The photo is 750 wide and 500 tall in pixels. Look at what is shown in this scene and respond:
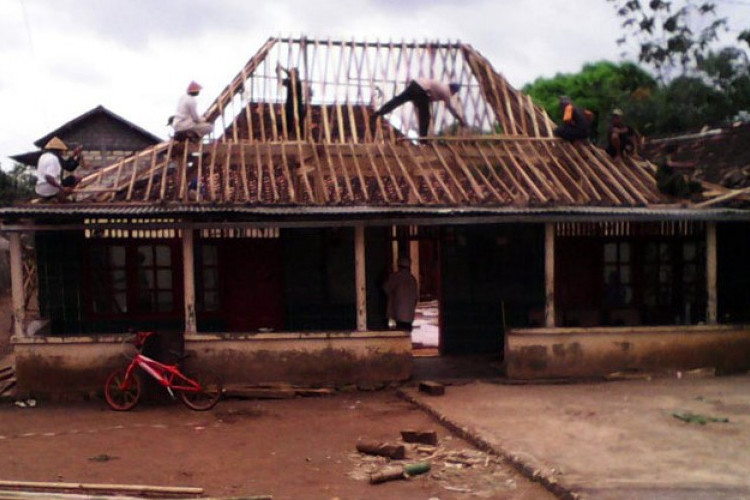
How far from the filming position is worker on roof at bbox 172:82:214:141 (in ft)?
39.8

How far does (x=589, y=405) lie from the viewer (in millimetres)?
9289

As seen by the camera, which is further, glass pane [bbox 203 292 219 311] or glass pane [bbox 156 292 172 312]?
glass pane [bbox 203 292 219 311]

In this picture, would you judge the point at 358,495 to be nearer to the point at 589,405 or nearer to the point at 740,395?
the point at 589,405

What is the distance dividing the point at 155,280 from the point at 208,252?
997mm

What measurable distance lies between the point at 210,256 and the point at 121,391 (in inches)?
119

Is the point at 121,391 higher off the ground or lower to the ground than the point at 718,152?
lower

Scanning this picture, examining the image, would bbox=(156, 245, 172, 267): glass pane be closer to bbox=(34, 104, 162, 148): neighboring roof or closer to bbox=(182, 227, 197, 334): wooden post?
bbox=(182, 227, 197, 334): wooden post

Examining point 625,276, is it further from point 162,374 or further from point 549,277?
point 162,374

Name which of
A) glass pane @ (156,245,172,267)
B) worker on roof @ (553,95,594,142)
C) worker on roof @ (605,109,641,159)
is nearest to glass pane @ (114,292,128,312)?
glass pane @ (156,245,172,267)

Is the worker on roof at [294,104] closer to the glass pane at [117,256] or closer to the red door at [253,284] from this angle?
the red door at [253,284]

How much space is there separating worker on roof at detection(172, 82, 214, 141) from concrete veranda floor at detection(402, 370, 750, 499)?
18.3 feet

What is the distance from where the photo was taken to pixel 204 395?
1042 cm

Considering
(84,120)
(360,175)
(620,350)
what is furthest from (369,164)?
(84,120)

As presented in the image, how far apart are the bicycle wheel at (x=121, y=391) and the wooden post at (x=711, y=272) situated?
8.89 metres
